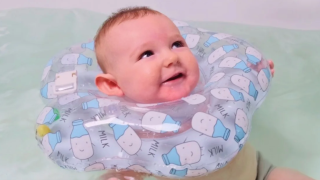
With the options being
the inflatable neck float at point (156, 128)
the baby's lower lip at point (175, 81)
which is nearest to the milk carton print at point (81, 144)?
the inflatable neck float at point (156, 128)

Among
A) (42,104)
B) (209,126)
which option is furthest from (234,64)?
(42,104)

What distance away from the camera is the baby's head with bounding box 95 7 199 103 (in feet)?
3.18

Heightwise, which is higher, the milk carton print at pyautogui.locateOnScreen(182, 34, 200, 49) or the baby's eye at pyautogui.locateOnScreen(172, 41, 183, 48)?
the baby's eye at pyautogui.locateOnScreen(172, 41, 183, 48)

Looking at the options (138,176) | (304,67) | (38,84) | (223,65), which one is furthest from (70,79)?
(304,67)

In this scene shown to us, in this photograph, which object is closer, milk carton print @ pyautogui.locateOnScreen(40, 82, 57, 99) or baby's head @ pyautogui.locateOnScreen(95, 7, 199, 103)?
baby's head @ pyautogui.locateOnScreen(95, 7, 199, 103)

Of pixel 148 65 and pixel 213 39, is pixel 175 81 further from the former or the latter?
pixel 213 39

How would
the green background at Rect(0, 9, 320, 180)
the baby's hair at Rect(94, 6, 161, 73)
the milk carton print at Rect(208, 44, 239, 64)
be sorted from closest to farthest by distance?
1. the baby's hair at Rect(94, 6, 161, 73)
2. the milk carton print at Rect(208, 44, 239, 64)
3. the green background at Rect(0, 9, 320, 180)

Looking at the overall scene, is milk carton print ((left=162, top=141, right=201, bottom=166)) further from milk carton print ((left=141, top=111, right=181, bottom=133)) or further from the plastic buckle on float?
the plastic buckle on float

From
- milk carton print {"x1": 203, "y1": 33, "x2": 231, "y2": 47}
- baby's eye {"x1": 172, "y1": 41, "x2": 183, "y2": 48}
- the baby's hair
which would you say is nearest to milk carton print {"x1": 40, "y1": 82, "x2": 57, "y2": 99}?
the baby's hair

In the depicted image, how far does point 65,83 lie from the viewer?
1.08m

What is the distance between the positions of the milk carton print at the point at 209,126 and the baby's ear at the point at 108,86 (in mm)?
270

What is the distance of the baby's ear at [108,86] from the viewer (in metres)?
1.07

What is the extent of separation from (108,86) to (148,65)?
17 cm

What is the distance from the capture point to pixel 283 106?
1468 mm
